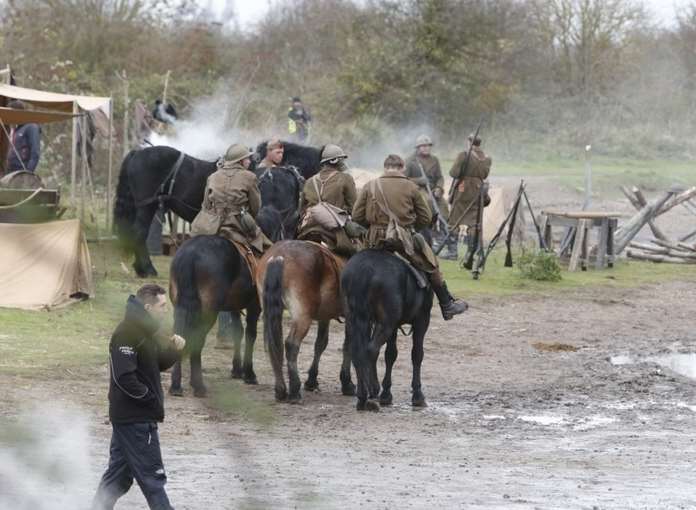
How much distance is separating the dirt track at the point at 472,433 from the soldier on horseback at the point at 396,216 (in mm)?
1269

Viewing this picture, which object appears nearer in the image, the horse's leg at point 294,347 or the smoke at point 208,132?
the horse's leg at point 294,347

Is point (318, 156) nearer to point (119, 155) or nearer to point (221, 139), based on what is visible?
point (221, 139)

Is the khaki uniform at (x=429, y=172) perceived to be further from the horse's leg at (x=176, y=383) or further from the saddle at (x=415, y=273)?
the horse's leg at (x=176, y=383)

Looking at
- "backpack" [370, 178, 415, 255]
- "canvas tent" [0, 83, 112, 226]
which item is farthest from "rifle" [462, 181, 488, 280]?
"backpack" [370, 178, 415, 255]

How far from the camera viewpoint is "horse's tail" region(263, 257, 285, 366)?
1039 cm

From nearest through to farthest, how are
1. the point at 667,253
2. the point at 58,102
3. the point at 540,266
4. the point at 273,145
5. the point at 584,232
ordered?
the point at 273,145
the point at 58,102
the point at 540,266
the point at 584,232
the point at 667,253

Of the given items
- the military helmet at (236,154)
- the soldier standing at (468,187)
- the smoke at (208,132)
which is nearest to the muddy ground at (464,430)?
the military helmet at (236,154)

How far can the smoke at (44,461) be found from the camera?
2531 millimetres

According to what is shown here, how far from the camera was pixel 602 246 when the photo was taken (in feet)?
77.5

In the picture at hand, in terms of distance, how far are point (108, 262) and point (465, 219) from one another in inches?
769

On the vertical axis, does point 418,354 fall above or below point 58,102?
below

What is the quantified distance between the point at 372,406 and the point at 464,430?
83 centimetres

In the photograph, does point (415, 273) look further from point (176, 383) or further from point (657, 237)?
point (657, 237)

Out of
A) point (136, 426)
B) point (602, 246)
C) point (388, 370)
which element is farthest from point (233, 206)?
point (602, 246)
